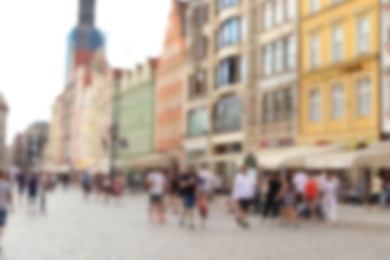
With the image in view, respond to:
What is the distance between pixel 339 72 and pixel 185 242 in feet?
90.6

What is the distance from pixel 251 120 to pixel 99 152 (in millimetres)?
55303

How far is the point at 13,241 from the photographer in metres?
15.2

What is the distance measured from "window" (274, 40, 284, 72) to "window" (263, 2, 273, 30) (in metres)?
1.91

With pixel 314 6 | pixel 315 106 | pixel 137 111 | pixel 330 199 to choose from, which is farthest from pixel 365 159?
pixel 137 111

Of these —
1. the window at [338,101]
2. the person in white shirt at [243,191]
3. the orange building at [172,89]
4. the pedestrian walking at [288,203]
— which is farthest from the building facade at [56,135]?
the person in white shirt at [243,191]

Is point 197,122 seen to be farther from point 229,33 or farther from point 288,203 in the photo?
point 288,203

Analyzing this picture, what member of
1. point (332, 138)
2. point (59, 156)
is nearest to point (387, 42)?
point (332, 138)

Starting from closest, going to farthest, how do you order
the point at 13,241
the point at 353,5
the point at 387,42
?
the point at 13,241 < the point at 387,42 < the point at 353,5

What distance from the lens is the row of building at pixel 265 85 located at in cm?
3881

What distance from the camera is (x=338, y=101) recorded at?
41.9 m

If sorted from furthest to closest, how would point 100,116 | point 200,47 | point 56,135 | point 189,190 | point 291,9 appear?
point 56,135 → point 100,116 → point 200,47 → point 291,9 → point 189,190

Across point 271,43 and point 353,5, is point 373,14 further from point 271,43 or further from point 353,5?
point 271,43

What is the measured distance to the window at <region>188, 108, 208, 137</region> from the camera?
2421 inches

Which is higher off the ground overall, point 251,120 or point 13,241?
point 251,120
